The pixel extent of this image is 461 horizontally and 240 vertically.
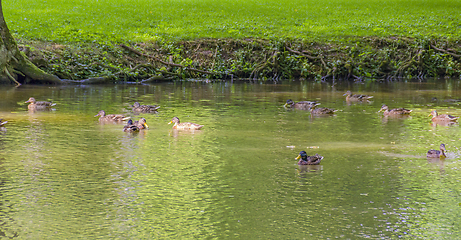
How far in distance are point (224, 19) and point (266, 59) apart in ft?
25.5

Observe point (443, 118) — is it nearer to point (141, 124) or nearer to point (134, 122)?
point (141, 124)

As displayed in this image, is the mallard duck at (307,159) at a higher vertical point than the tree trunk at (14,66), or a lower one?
lower

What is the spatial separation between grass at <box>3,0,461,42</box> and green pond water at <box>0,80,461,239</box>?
64.5 feet

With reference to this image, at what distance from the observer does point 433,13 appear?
45.0 m

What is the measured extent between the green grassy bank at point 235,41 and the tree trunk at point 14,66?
1.65 metres

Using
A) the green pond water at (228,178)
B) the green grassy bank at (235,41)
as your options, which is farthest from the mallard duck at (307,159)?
the green grassy bank at (235,41)

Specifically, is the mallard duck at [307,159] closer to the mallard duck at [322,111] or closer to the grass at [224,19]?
the mallard duck at [322,111]

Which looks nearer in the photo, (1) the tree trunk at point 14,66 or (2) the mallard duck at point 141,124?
(2) the mallard duck at point 141,124

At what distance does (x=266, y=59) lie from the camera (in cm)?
3541

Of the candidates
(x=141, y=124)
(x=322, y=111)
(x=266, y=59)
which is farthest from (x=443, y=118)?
(x=266, y=59)

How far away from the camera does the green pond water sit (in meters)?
7.47

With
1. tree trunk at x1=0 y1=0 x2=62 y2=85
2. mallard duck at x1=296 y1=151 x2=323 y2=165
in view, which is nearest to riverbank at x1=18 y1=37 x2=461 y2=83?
tree trunk at x1=0 y1=0 x2=62 y2=85

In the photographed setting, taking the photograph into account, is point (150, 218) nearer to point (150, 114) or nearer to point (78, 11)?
point (150, 114)

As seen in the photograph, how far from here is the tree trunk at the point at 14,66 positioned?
26.4 m
